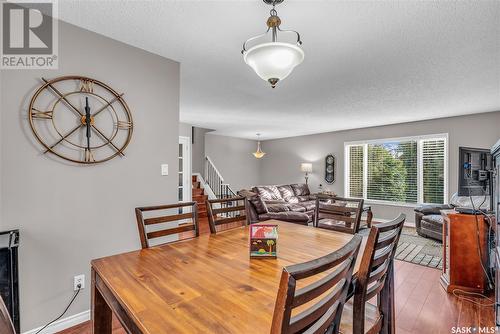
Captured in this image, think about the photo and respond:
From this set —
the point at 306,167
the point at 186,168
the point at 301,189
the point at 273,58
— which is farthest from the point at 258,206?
the point at 306,167

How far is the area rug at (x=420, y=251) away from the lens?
11.0 ft

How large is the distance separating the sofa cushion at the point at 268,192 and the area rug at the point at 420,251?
8.87 feet

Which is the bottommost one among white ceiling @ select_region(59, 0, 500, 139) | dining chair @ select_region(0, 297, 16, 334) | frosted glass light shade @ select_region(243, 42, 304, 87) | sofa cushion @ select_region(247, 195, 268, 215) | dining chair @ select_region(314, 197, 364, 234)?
sofa cushion @ select_region(247, 195, 268, 215)

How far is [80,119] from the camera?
205 cm

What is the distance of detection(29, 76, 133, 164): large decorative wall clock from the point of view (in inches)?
73.9

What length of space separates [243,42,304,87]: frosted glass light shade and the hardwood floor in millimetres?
2160

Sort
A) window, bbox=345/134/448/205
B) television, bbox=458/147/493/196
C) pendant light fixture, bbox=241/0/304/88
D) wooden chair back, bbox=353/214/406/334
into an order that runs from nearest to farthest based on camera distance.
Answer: wooden chair back, bbox=353/214/406/334, pendant light fixture, bbox=241/0/304/88, television, bbox=458/147/493/196, window, bbox=345/134/448/205

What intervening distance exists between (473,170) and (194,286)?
249 centimetres

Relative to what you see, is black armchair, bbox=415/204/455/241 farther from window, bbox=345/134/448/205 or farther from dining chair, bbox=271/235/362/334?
dining chair, bbox=271/235/362/334

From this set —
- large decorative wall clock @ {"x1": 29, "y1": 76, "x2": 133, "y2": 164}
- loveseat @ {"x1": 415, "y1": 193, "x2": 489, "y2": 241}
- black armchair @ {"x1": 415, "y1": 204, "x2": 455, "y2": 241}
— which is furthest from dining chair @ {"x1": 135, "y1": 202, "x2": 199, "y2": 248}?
black armchair @ {"x1": 415, "y1": 204, "x2": 455, "y2": 241}

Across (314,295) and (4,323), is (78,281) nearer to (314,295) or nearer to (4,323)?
(4,323)

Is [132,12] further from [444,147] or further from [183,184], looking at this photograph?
[444,147]

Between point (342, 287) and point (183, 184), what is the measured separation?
5.33 meters

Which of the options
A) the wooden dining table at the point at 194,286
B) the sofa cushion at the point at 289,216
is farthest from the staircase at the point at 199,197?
the wooden dining table at the point at 194,286
